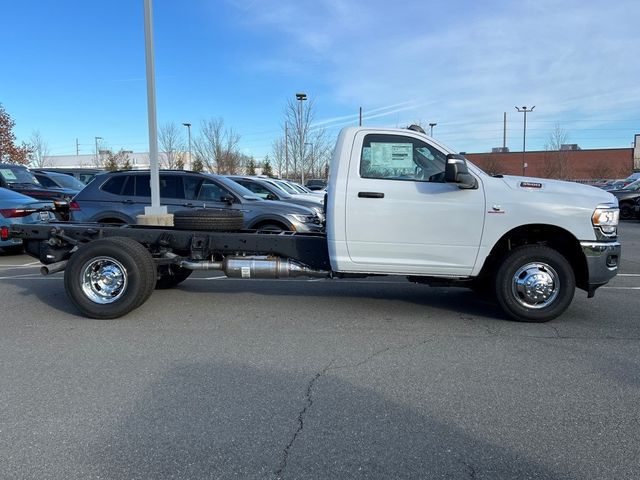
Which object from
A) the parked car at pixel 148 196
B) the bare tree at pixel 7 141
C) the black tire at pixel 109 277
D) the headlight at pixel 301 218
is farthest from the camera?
the bare tree at pixel 7 141

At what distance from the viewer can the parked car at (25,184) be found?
14812 mm

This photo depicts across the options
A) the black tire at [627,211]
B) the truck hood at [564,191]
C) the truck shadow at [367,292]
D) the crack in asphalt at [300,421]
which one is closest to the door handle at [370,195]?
the truck hood at [564,191]

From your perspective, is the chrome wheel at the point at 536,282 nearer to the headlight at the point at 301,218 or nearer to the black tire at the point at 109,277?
the black tire at the point at 109,277

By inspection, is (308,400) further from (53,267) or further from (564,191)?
(53,267)

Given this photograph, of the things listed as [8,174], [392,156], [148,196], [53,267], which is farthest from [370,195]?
[8,174]

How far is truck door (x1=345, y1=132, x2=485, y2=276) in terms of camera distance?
5.67 metres

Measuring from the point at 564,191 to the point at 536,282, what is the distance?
1.04 meters

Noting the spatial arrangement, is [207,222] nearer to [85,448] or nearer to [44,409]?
[44,409]

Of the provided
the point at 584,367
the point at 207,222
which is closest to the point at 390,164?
the point at 207,222

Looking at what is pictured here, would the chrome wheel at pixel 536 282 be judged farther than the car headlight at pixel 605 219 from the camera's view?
Yes

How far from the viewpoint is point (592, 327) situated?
225 inches

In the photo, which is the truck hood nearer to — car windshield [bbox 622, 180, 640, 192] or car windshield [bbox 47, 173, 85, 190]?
car windshield [bbox 47, 173, 85, 190]

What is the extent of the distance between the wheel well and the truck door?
41 centimetres

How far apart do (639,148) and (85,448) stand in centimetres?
6613
